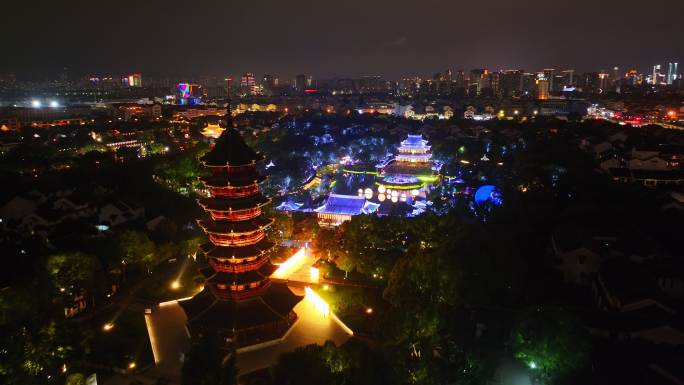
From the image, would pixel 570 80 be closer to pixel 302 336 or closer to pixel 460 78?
pixel 460 78

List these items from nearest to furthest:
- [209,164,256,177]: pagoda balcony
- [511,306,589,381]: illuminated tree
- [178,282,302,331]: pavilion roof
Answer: [511,306,589,381]: illuminated tree
[178,282,302,331]: pavilion roof
[209,164,256,177]: pagoda balcony

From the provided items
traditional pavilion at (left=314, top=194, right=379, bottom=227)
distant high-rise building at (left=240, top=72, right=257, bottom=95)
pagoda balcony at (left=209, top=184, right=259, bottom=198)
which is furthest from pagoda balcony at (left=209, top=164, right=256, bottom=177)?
distant high-rise building at (left=240, top=72, right=257, bottom=95)

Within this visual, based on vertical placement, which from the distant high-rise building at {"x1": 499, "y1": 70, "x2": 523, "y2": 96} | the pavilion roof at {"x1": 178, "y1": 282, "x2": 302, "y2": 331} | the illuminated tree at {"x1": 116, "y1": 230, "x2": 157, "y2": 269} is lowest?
the pavilion roof at {"x1": 178, "y1": 282, "x2": 302, "y2": 331}

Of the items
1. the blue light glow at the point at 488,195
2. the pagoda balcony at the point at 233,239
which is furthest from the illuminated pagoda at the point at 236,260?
the blue light glow at the point at 488,195

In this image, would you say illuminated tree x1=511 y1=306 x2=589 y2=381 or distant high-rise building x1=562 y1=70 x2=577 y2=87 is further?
distant high-rise building x1=562 y1=70 x2=577 y2=87

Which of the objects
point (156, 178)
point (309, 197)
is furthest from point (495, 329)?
point (156, 178)

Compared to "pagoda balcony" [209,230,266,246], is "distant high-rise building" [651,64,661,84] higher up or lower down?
higher up

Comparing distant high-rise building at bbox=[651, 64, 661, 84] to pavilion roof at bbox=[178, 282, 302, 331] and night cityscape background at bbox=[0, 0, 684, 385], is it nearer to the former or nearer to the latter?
night cityscape background at bbox=[0, 0, 684, 385]

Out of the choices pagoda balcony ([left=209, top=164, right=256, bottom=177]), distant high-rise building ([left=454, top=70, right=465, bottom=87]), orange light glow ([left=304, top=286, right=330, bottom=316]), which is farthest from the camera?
distant high-rise building ([left=454, top=70, right=465, bottom=87])
